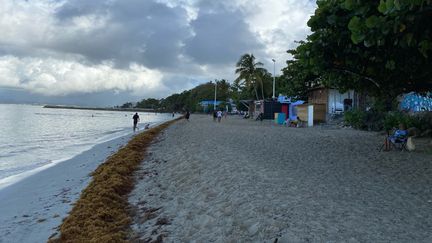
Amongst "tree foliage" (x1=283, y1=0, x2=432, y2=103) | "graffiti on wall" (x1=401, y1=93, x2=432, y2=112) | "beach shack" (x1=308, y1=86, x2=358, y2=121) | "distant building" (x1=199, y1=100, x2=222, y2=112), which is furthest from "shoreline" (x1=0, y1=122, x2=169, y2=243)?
"distant building" (x1=199, y1=100, x2=222, y2=112)

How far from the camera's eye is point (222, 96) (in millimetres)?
114938

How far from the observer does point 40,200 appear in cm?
911

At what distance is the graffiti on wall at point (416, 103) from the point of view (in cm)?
2125

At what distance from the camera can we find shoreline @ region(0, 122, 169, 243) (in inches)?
264

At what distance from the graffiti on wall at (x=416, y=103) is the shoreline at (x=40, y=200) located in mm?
18150

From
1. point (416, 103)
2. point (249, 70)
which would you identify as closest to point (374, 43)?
point (416, 103)

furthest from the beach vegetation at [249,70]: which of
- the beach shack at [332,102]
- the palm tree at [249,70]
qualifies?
the beach shack at [332,102]

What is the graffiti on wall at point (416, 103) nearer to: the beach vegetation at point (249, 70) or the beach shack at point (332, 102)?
the beach shack at point (332, 102)

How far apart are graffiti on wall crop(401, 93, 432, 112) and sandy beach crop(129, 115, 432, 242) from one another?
37.3ft

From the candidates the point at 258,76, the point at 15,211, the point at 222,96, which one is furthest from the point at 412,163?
the point at 222,96

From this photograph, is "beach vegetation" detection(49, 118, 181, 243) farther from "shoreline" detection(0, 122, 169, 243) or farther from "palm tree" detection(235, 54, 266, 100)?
"palm tree" detection(235, 54, 266, 100)

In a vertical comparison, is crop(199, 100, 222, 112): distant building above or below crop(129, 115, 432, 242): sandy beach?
above

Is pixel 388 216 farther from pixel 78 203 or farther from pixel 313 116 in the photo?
pixel 313 116

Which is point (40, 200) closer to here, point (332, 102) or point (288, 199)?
point (288, 199)
